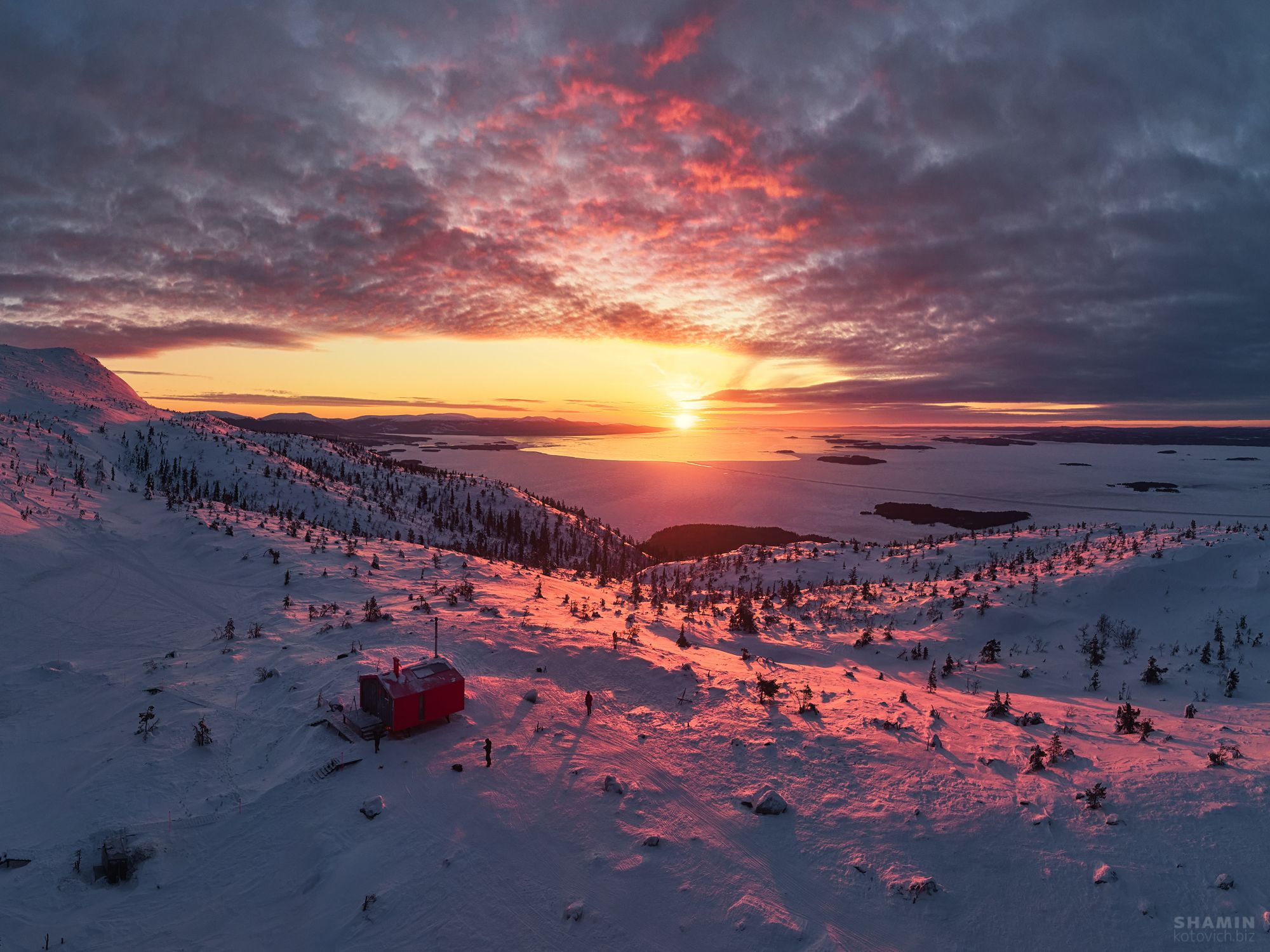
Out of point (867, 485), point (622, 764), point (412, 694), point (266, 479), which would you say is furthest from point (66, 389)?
point (867, 485)

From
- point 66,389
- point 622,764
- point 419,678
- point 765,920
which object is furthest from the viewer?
point 66,389

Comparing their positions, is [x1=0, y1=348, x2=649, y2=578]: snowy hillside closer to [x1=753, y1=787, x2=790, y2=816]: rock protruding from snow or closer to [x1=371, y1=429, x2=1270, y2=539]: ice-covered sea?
[x1=371, y1=429, x2=1270, y2=539]: ice-covered sea

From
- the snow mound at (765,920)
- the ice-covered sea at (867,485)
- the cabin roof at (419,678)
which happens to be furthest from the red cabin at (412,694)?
the ice-covered sea at (867,485)

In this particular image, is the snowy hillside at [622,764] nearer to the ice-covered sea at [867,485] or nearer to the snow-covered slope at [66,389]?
the ice-covered sea at [867,485]

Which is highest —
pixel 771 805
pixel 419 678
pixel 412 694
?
pixel 419 678

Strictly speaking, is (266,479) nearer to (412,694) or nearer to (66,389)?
(66,389)

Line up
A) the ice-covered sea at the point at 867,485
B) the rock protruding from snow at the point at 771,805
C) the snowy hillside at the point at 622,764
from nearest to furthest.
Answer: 1. the snowy hillside at the point at 622,764
2. the rock protruding from snow at the point at 771,805
3. the ice-covered sea at the point at 867,485

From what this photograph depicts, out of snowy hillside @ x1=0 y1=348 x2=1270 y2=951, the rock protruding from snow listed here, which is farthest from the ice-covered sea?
the rock protruding from snow
